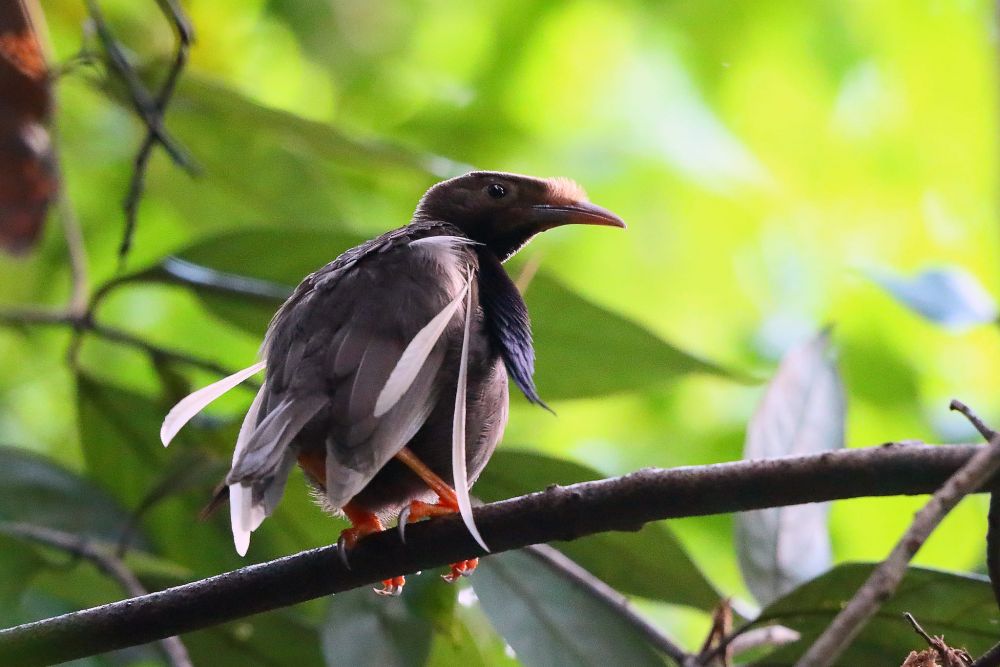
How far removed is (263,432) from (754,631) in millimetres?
1680

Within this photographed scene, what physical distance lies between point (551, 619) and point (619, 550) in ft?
1.06

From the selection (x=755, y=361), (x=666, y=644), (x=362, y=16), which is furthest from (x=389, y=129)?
(x=666, y=644)

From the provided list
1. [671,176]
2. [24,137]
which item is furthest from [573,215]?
[671,176]

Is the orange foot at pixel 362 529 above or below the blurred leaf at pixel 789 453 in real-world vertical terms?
below

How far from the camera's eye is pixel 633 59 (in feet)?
21.4

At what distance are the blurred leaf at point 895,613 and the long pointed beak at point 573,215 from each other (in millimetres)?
1123

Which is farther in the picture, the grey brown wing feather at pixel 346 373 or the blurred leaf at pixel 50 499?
the blurred leaf at pixel 50 499

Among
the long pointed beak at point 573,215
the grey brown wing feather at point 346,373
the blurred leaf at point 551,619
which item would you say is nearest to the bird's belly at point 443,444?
the grey brown wing feather at point 346,373

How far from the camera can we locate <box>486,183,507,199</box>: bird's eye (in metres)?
3.33

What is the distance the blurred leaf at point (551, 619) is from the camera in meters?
2.90

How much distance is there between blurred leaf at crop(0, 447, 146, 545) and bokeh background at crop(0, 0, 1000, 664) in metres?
1.50

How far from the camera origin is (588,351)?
12.0 feet

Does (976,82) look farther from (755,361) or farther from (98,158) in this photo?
(98,158)

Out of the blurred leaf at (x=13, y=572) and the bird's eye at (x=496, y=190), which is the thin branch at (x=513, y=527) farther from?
the bird's eye at (x=496, y=190)
